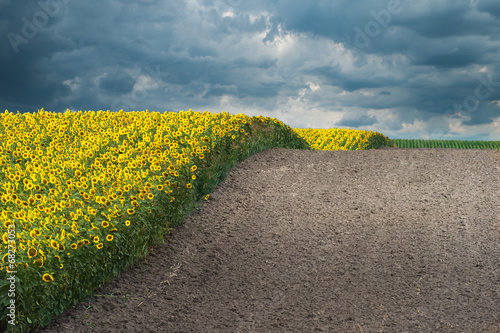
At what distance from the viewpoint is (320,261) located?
5664mm

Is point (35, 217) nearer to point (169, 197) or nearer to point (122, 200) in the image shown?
point (122, 200)

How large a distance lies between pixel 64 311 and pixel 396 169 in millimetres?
6707

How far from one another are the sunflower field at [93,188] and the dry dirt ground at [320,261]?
1.02 ft

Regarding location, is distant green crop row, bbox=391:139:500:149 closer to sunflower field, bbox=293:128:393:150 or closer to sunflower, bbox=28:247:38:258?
sunflower field, bbox=293:128:393:150

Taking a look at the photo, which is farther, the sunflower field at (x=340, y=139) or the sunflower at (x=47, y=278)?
the sunflower field at (x=340, y=139)

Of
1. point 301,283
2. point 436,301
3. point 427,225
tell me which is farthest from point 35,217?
point 427,225

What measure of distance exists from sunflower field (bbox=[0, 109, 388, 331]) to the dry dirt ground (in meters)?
0.31

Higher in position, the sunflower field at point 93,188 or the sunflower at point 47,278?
the sunflower field at point 93,188

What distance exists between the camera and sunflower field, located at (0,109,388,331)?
158 inches

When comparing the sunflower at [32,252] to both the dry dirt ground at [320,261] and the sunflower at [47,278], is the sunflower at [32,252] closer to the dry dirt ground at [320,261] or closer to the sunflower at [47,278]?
the sunflower at [47,278]

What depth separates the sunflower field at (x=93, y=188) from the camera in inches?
158

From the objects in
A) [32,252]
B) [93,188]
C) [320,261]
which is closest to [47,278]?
[32,252]

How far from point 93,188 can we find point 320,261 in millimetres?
3071

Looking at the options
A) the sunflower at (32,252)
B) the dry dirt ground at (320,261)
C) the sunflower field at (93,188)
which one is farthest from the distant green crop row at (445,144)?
the sunflower at (32,252)
